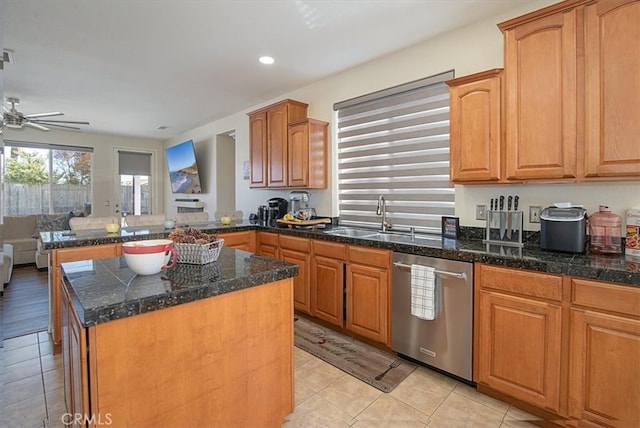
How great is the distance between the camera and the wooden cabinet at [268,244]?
358cm

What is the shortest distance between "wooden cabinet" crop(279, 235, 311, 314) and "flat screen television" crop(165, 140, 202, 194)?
3.57 m

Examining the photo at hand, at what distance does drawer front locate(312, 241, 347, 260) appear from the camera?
2.84 metres

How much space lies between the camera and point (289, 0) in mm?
2293

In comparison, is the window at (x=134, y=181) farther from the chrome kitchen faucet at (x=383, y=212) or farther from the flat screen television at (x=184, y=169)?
the chrome kitchen faucet at (x=383, y=212)

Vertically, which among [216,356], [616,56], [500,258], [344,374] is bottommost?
[344,374]

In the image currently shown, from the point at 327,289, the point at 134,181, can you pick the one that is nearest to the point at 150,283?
the point at 327,289

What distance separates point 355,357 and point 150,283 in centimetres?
179

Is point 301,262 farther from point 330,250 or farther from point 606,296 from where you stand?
point 606,296

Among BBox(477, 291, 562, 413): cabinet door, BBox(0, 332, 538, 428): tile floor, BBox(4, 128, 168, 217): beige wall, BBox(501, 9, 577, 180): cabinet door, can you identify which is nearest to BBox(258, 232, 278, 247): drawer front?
BBox(0, 332, 538, 428): tile floor

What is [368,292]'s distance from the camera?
8.73 ft

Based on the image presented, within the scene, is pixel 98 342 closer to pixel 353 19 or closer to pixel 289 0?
pixel 289 0

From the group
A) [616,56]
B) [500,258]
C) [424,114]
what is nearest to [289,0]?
[424,114]

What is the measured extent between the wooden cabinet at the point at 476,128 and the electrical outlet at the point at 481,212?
36 cm

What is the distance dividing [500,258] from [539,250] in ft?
1.23
